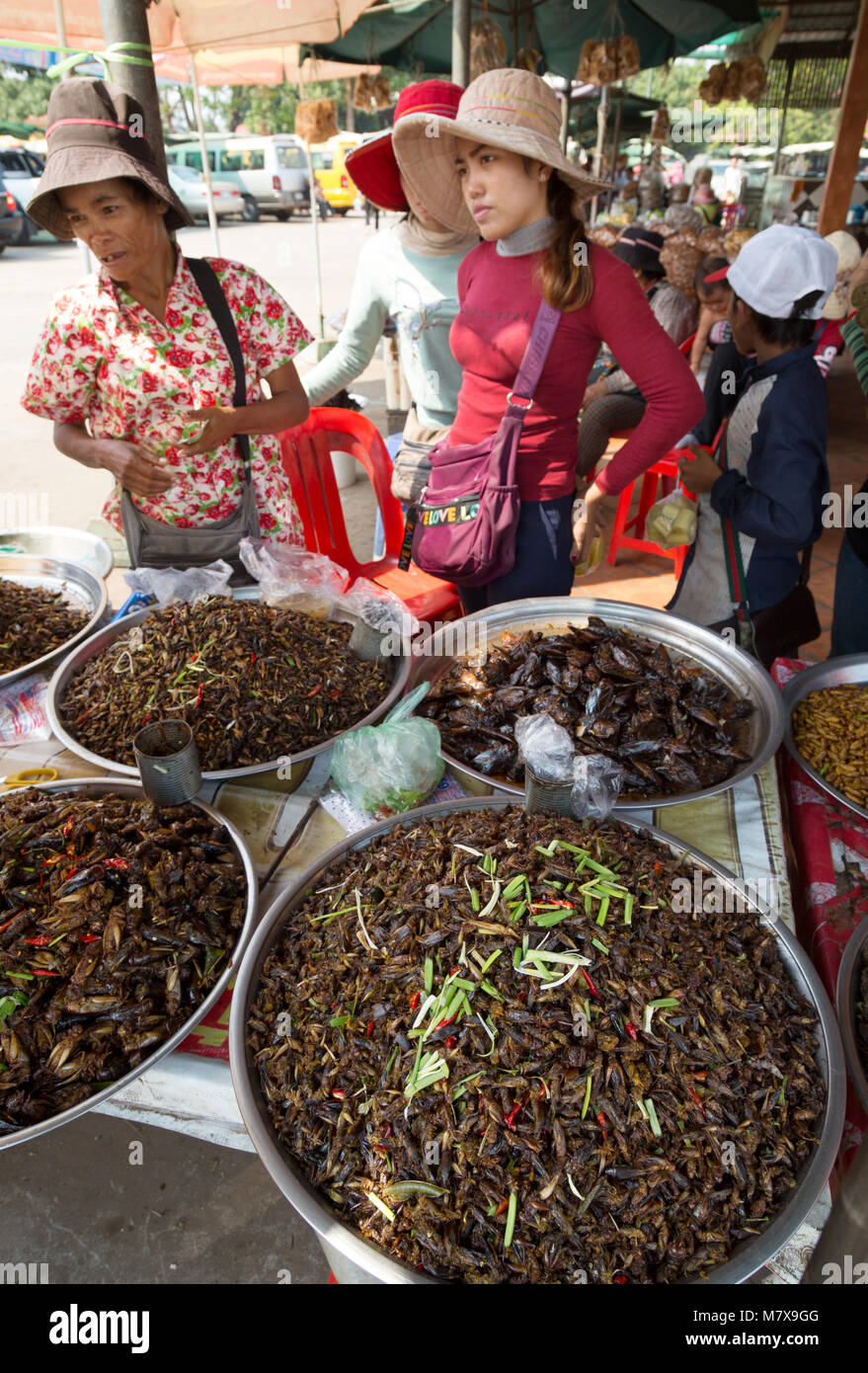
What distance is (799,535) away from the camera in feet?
7.55

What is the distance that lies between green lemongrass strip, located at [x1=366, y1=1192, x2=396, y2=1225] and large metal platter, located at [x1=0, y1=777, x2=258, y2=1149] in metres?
0.39

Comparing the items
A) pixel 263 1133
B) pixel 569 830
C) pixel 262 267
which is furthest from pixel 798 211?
pixel 263 1133

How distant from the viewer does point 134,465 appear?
7.27 ft

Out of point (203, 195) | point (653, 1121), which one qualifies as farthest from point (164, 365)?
point (203, 195)

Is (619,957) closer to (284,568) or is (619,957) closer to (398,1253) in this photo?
(398,1253)

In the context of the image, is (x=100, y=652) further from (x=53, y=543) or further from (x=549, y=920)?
(x=549, y=920)

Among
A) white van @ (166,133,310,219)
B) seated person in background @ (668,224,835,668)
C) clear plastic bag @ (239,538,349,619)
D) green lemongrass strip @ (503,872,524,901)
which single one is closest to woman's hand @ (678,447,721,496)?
seated person in background @ (668,224,835,668)

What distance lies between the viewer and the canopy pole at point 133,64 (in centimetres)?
249

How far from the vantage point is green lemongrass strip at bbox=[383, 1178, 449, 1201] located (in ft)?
3.35

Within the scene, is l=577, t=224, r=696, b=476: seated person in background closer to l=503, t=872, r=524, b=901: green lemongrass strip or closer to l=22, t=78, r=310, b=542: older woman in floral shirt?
l=22, t=78, r=310, b=542: older woman in floral shirt

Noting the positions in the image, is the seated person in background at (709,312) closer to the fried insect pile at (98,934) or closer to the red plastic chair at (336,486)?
the red plastic chair at (336,486)

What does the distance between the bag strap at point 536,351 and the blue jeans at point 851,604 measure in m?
1.34

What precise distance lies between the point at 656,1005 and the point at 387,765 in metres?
0.75
